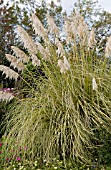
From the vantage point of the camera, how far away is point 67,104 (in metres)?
3.77

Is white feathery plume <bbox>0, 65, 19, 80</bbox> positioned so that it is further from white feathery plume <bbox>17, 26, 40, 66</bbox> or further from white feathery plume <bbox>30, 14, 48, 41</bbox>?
white feathery plume <bbox>30, 14, 48, 41</bbox>

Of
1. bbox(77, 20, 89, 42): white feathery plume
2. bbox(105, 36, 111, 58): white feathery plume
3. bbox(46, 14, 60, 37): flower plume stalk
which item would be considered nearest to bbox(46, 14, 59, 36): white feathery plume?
bbox(46, 14, 60, 37): flower plume stalk

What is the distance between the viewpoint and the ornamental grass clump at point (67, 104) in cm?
362

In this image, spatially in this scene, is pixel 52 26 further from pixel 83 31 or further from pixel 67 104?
pixel 67 104

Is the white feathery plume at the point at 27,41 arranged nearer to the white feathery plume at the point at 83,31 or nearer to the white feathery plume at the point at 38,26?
the white feathery plume at the point at 38,26

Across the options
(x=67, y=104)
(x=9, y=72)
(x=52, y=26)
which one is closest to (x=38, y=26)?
(x=52, y=26)

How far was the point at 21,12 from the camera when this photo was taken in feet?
37.6

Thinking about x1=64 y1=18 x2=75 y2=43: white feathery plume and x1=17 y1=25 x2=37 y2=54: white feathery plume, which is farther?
x1=64 y1=18 x2=75 y2=43: white feathery plume

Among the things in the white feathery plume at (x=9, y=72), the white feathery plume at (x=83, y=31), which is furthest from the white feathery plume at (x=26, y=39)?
the white feathery plume at (x=83, y=31)

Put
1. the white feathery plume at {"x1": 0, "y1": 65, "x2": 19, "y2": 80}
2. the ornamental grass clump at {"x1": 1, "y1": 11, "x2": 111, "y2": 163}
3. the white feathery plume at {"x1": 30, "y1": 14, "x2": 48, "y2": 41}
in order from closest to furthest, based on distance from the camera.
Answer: the ornamental grass clump at {"x1": 1, "y1": 11, "x2": 111, "y2": 163} < the white feathery plume at {"x1": 0, "y1": 65, "x2": 19, "y2": 80} < the white feathery plume at {"x1": 30, "y1": 14, "x2": 48, "y2": 41}

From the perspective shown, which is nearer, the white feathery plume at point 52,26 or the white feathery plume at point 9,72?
the white feathery plume at point 9,72

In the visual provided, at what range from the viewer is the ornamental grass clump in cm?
362

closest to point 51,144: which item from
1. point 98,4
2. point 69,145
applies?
point 69,145

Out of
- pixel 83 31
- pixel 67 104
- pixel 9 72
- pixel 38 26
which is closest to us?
pixel 67 104
